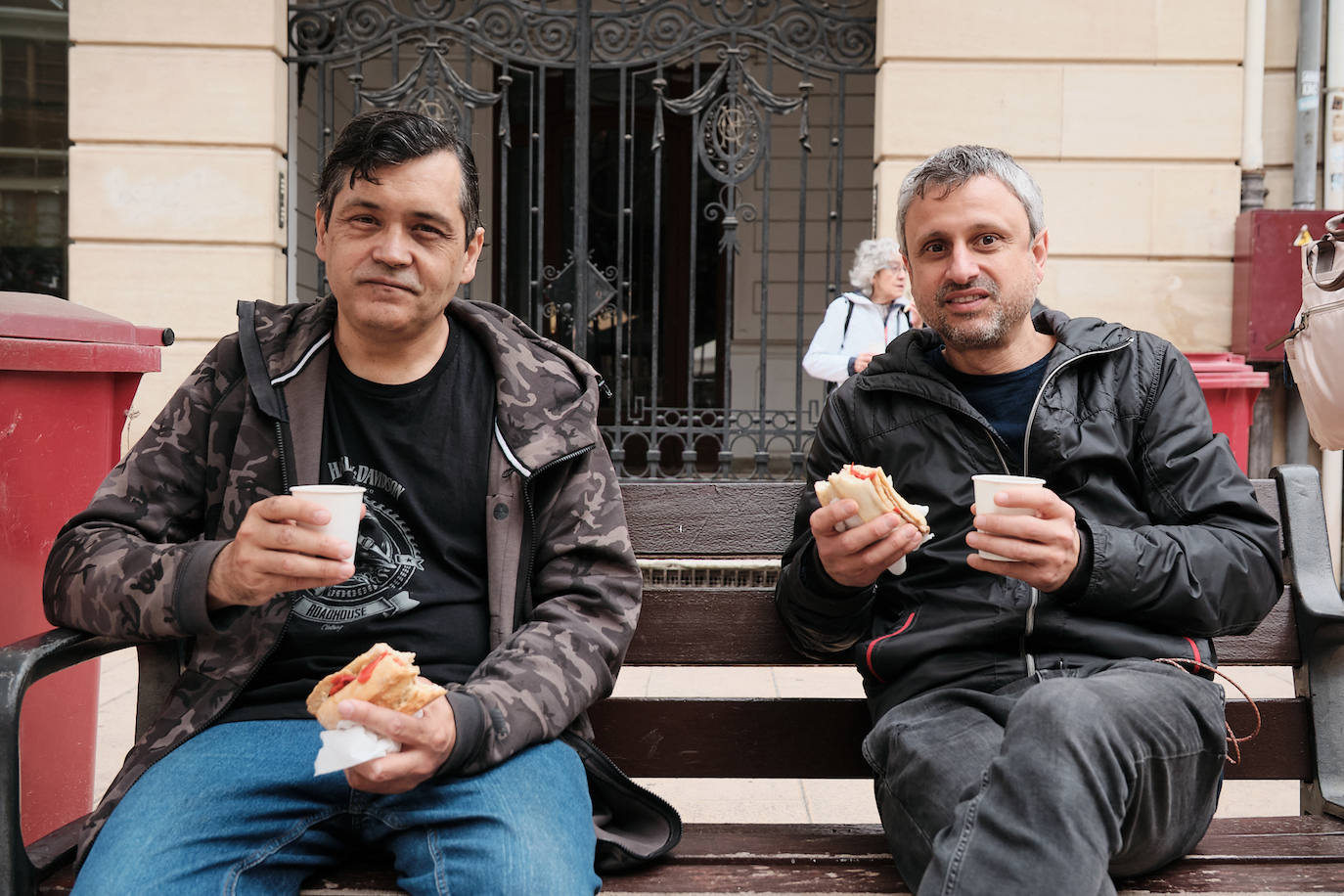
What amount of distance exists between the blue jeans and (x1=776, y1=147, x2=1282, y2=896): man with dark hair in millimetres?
588

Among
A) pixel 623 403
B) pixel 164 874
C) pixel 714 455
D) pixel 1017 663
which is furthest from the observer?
pixel 714 455

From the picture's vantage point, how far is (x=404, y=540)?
210 centimetres

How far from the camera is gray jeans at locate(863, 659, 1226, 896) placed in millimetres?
1584

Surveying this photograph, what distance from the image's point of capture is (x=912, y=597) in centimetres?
222

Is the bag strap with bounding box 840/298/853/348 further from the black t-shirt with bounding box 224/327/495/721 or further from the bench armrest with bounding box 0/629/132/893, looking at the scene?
the bench armrest with bounding box 0/629/132/893

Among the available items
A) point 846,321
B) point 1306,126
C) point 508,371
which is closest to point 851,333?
point 846,321

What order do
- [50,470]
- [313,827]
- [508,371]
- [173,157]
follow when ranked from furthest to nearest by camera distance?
[173,157]
[50,470]
[508,371]
[313,827]

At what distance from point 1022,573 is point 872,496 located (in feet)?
0.98

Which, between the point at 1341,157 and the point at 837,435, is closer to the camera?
the point at 837,435

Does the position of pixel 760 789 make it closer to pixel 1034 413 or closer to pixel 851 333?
pixel 1034 413

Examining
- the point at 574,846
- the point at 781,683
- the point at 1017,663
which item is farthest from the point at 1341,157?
the point at 574,846

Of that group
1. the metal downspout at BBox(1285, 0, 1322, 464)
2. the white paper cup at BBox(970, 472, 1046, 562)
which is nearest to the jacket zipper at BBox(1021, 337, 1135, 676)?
the white paper cup at BBox(970, 472, 1046, 562)

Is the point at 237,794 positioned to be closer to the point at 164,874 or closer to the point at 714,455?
the point at 164,874

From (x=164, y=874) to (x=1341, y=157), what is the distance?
7063mm
